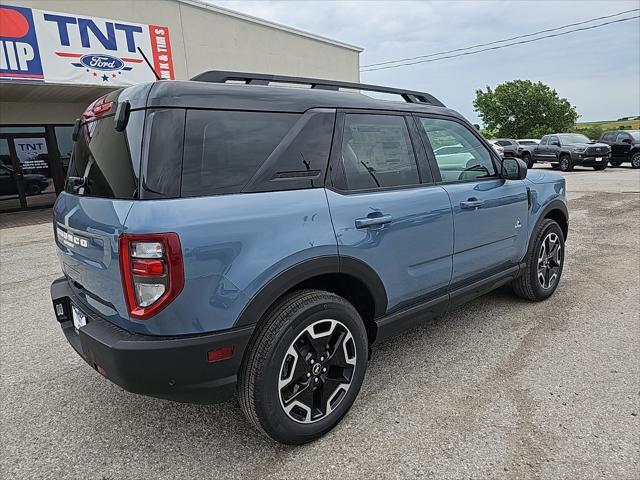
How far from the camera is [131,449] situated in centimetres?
230

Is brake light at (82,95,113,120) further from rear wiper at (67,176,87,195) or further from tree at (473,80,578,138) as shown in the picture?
tree at (473,80,578,138)

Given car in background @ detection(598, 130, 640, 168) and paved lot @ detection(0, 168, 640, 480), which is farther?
car in background @ detection(598, 130, 640, 168)

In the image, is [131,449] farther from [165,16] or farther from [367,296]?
[165,16]

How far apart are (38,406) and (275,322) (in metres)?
1.78

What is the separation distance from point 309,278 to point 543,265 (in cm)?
282

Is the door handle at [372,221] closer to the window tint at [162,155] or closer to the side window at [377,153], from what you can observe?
the side window at [377,153]

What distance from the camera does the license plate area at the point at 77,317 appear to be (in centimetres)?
230

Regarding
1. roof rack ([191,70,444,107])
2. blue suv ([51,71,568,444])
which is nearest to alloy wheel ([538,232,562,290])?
blue suv ([51,71,568,444])

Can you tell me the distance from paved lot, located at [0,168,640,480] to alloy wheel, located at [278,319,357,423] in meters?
0.20

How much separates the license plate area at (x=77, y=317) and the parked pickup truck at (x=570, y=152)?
20631mm

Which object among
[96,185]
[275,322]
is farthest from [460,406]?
[96,185]

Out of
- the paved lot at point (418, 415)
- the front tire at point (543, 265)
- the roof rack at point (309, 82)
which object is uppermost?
the roof rack at point (309, 82)

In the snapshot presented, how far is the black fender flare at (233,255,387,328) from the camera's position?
6.54 feet

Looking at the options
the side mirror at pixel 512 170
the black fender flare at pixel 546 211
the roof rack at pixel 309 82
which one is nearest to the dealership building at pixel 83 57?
the roof rack at pixel 309 82
